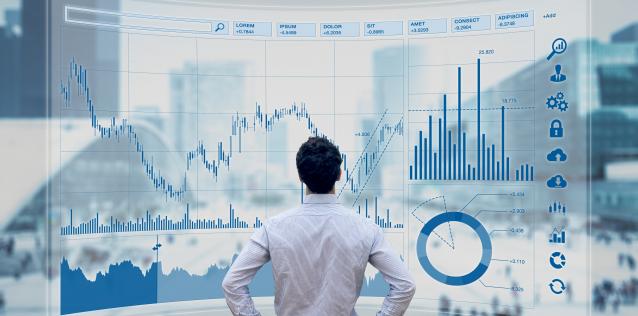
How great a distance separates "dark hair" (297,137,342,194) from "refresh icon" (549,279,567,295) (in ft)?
5.15

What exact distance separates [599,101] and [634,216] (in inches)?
22.0

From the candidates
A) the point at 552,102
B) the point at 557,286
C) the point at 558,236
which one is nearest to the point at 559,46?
the point at 552,102

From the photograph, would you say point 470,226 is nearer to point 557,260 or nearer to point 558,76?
point 557,260

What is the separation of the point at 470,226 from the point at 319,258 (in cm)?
144

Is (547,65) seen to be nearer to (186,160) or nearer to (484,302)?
(484,302)

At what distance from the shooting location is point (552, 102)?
8.95 ft

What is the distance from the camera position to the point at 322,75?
2.98 m

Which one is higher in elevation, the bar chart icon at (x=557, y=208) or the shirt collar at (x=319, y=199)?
the shirt collar at (x=319, y=199)

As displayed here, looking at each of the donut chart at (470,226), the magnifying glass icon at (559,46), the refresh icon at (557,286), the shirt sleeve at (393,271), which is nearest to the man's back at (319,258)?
the shirt sleeve at (393,271)

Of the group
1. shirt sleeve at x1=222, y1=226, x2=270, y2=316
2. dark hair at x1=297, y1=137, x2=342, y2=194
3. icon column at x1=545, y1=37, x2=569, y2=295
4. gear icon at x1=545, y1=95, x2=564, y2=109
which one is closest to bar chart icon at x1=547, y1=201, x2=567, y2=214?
icon column at x1=545, y1=37, x2=569, y2=295

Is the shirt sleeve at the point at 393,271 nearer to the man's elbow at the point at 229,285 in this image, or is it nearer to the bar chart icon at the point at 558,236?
the man's elbow at the point at 229,285

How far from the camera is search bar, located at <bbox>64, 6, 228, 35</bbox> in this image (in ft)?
9.00

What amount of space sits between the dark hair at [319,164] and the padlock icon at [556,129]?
149 centimetres

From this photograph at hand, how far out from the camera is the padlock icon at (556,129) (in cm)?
271
